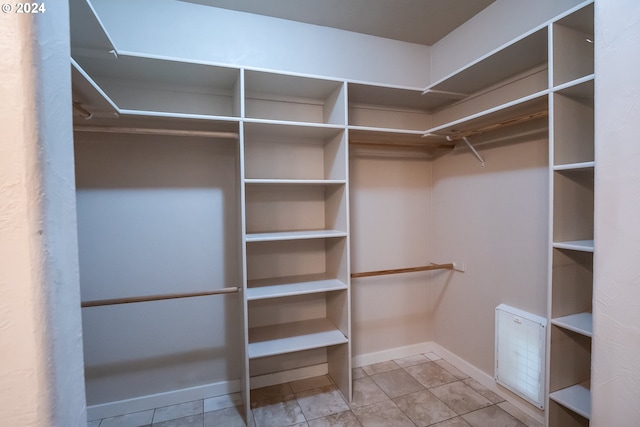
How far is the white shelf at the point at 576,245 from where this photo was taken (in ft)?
4.68

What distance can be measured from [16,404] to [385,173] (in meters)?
2.51

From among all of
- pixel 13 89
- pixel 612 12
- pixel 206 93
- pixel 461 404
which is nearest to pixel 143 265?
pixel 206 93

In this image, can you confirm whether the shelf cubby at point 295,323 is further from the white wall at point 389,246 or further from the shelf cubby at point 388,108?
the shelf cubby at point 388,108

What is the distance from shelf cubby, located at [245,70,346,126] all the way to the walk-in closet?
0.02 m

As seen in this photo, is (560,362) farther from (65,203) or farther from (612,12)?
(65,203)

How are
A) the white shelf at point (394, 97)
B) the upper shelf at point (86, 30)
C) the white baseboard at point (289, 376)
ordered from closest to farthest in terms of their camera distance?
1. the upper shelf at point (86, 30)
2. the white shelf at point (394, 97)
3. the white baseboard at point (289, 376)

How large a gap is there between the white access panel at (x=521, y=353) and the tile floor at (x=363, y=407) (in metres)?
0.17

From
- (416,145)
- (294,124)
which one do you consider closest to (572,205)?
(416,145)

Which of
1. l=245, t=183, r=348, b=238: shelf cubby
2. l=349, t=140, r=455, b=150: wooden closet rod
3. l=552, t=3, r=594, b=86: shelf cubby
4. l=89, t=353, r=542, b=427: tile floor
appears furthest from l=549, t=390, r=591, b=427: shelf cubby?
l=349, t=140, r=455, b=150: wooden closet rod

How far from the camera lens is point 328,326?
2.36 meters

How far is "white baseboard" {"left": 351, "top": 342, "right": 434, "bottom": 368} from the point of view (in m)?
2.66

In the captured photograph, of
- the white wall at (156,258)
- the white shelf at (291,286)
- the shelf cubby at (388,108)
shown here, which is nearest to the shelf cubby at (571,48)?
the shelf cubby at (388,108)

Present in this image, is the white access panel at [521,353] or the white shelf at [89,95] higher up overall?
the white shelf at [89,95]

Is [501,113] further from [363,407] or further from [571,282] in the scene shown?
[363,407]
